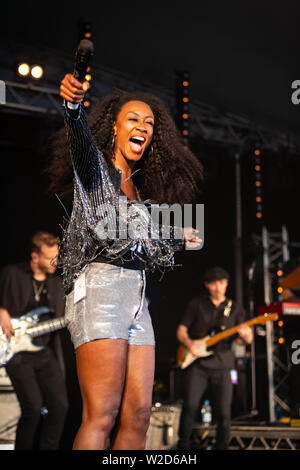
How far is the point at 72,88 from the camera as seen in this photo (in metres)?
1.84

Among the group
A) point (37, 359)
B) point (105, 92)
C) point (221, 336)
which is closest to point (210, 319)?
point (221, 336)

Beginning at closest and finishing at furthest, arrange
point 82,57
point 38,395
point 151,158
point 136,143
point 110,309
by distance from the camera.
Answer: point 82,57, point 110,309, point 136,143, point 151,158, point 38,395

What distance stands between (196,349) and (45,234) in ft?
7.23

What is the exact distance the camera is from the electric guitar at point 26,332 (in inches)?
202

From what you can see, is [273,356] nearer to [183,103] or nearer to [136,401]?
[183,103]

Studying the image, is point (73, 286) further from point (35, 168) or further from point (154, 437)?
point (35, 168)

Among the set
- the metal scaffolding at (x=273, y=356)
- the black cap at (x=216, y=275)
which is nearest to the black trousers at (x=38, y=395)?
the black cap at (x=216, y=275)

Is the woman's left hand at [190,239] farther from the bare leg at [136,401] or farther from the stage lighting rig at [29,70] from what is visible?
the stage lighting rig at [29,70]

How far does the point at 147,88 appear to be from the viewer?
899cm

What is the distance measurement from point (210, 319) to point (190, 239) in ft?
14.4

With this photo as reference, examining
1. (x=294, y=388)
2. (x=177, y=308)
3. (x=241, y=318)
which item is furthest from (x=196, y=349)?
(x=177, y=308)

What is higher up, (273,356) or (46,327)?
(46,327)

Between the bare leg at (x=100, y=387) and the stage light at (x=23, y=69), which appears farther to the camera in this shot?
the stage light at (x=23, y=69)

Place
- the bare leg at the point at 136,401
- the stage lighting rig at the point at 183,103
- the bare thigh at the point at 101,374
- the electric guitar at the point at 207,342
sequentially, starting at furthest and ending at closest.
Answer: the stage lighting rig at the point at 183,103 → the electric guitar at the point at 207,342 → the bare leg at the point at 136,401 → the bare thigh at the point at 101,374
